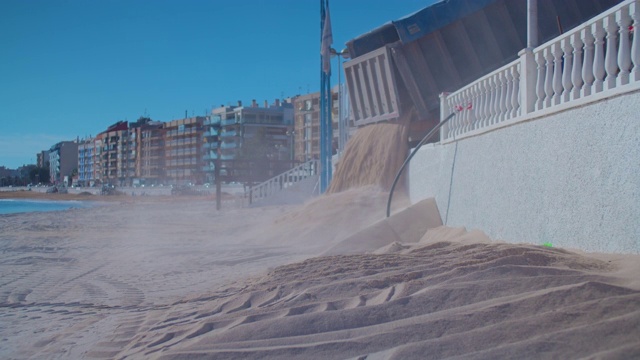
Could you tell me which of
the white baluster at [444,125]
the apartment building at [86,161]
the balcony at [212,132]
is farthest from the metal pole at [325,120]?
the apartment building at [86,161]

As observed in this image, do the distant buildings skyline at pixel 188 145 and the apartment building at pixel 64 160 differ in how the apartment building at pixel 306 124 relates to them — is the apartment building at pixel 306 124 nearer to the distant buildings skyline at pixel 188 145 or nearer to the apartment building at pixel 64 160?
the distant buildings skyline at pixel 188 145

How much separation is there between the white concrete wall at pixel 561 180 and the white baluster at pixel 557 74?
255 millimetres

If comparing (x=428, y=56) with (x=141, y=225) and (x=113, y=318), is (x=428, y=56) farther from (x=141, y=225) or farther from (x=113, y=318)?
(x=141, y=225)

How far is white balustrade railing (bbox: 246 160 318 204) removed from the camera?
2545 cm

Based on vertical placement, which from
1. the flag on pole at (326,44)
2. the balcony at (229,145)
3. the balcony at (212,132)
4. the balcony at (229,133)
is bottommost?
the flag on pole at (326,44)

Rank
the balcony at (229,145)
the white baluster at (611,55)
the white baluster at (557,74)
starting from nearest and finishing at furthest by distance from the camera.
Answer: the white baluster at (611,55) → the white baluster at (557,74) → the balcony at (229,145)

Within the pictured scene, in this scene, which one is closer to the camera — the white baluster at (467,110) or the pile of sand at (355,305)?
the pile of sand at (355,305)

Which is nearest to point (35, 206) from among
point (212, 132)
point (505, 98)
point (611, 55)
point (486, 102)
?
point (486, 102)

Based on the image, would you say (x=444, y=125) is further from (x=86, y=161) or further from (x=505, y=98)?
(x=86, y=161)

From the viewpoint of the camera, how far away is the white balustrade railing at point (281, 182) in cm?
2545

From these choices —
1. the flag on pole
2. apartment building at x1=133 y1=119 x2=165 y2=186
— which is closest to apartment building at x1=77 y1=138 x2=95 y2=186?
apartment building at x1=133 y1=119 x2=165 y2=186

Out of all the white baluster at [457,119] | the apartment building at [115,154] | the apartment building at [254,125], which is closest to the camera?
the white baluster at [457,119]

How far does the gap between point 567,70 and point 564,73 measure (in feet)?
0.15

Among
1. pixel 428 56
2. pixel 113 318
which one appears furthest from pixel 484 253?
pixel 428 56
